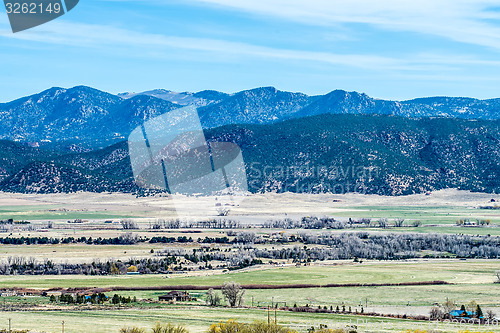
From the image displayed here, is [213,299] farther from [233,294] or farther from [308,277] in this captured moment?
[308,277]

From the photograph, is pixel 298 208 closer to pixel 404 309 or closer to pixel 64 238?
pixel 64 238

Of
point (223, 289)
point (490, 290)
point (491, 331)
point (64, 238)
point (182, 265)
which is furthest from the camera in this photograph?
point (64, 238)

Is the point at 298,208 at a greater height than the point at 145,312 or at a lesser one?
lesser

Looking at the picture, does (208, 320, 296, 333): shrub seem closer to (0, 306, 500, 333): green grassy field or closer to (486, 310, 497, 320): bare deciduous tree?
(0, 306, 500, 333): green grassy field

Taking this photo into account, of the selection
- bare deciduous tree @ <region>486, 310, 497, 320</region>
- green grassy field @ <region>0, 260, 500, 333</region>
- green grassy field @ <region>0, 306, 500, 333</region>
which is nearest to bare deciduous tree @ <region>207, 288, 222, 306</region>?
green grassy field @ <region>0, 260, 500, 333</region>

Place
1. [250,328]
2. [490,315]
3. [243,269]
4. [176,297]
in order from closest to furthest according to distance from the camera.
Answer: [250,328] < [490,315] < [176,297] < [243,269]

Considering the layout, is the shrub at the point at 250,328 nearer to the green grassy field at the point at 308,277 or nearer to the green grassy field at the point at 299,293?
the green grassy field at the point at 299,293

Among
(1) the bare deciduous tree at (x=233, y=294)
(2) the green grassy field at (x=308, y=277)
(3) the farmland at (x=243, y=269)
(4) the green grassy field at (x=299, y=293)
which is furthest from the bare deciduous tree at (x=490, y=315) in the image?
(2) the green grassy field at (x=308, y=277)

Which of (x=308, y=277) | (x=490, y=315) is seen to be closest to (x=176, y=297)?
(x=308, y=277)

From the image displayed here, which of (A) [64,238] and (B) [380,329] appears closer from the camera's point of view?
(B) [380,329]

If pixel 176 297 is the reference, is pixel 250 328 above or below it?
above

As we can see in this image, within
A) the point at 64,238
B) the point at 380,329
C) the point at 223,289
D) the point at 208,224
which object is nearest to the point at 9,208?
the point at 208,224
